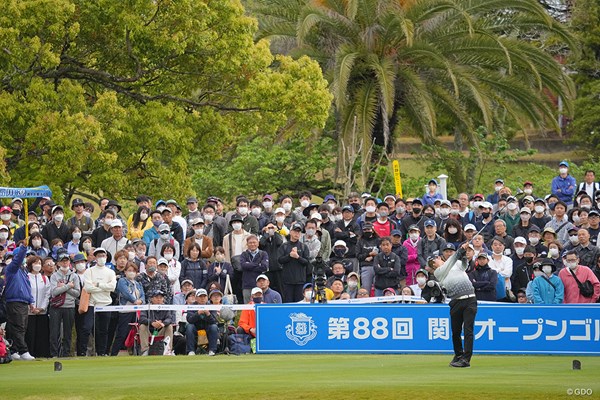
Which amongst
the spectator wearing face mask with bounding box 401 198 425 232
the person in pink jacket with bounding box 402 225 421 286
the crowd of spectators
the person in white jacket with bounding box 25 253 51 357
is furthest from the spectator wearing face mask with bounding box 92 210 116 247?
the spectator wearing face mask with bounding box 401 198 425 232

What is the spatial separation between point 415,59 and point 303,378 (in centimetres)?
2063

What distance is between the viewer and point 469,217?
82.2ft

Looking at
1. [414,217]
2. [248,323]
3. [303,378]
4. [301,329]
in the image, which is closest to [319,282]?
[301,329]

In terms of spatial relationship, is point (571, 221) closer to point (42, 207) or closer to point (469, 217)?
point (469, 217)

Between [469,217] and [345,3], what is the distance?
11.8 meters

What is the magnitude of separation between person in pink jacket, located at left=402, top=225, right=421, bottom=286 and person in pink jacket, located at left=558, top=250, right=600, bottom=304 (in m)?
3.17

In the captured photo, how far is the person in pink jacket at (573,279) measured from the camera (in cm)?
2105

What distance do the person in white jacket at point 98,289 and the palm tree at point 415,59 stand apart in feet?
41.4

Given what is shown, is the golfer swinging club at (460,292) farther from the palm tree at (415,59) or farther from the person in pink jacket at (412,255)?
the palm tree at (415,59)

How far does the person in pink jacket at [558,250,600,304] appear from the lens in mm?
21047

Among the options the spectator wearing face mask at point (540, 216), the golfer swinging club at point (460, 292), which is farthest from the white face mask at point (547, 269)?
the golfer swinging club at point (460, 292)

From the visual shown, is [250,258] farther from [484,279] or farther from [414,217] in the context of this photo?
[484,279]

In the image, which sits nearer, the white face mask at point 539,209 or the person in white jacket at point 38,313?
the person in white jacket at point 38,313

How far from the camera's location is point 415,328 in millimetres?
20375
